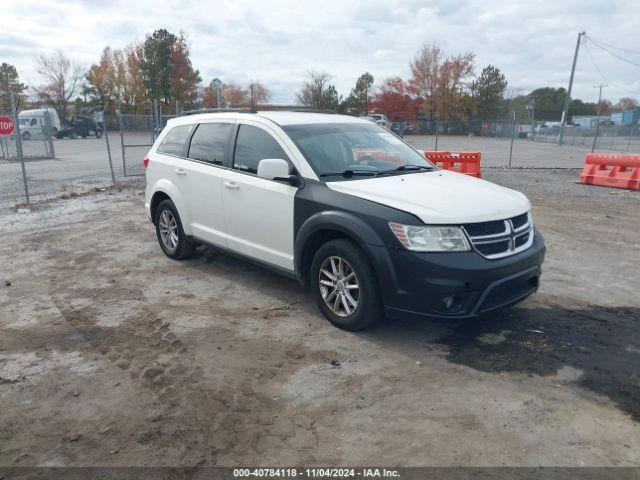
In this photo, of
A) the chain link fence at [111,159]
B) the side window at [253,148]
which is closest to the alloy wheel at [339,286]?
the side window at [253,148]

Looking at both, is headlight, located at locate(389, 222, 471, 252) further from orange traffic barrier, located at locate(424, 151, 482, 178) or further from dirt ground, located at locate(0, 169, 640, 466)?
orange traffic barrier, located at locate(424, 151, 482, 178)

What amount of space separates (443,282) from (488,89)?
58.3 meters

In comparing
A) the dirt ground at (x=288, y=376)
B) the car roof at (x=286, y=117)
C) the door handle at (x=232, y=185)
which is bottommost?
the dirt ground at (x=288, y=376)

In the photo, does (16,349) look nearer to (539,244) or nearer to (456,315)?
(456,315)

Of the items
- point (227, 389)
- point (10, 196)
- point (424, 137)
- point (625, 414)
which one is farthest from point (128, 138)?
point (424, 137)

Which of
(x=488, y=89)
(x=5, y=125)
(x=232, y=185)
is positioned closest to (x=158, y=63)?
(x=488, y=89)

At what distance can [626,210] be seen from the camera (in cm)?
1001

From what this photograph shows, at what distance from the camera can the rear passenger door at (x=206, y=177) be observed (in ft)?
18.1

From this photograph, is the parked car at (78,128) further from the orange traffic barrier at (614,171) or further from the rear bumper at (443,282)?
the rear bumper at (443,282)

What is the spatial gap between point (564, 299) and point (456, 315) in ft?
6.26

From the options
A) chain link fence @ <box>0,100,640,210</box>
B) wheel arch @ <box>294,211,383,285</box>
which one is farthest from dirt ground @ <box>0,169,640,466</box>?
chain link fence @ <box>0,100,640,210</box>

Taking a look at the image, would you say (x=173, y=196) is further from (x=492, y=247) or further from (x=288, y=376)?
(x=492, y=247)

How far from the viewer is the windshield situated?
4734mm

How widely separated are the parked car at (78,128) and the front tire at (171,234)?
39115 millimetres
